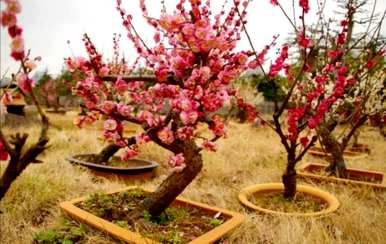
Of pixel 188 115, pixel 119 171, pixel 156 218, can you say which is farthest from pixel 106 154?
pixel 188 115

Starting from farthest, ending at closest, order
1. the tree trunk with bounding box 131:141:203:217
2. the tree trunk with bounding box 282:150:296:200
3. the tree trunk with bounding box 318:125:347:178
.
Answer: the tree trunk with bounding box 318:125:347:178 → the tree trunk with bounding box 282:150:296:200 → the tree trunk with bounding box 131:141:203:217

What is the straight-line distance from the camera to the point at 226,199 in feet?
10.9

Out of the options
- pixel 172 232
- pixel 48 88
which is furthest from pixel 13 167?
pixel 48 88

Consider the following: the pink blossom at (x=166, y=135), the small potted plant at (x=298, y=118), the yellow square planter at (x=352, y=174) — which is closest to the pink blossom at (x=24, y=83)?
the pink blossom at (x=166, y=135)

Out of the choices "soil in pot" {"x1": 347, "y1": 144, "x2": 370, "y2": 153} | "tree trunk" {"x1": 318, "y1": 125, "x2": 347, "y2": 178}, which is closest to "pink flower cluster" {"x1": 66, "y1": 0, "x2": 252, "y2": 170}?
"tree trunk" {"x1": 318, "y1": 125, "x2": 347, "y2": 178}

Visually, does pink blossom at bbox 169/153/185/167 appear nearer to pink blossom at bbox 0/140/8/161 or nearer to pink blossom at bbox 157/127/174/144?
pink blossom at bbox 157/127/174/144

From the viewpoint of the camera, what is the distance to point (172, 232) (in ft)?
7.04

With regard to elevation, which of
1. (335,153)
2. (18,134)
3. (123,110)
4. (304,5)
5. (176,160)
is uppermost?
(304,5)

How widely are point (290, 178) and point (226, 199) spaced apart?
0.62 meters

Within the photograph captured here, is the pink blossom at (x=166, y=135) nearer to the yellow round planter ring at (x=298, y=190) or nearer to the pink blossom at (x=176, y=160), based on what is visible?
the pink blossom at (x=176, y=160)

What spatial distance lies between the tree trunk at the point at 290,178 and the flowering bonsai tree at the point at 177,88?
3.23ft

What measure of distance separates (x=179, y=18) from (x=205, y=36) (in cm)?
15

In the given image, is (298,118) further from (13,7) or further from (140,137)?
(13,7)

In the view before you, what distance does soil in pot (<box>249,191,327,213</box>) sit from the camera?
290 cm
